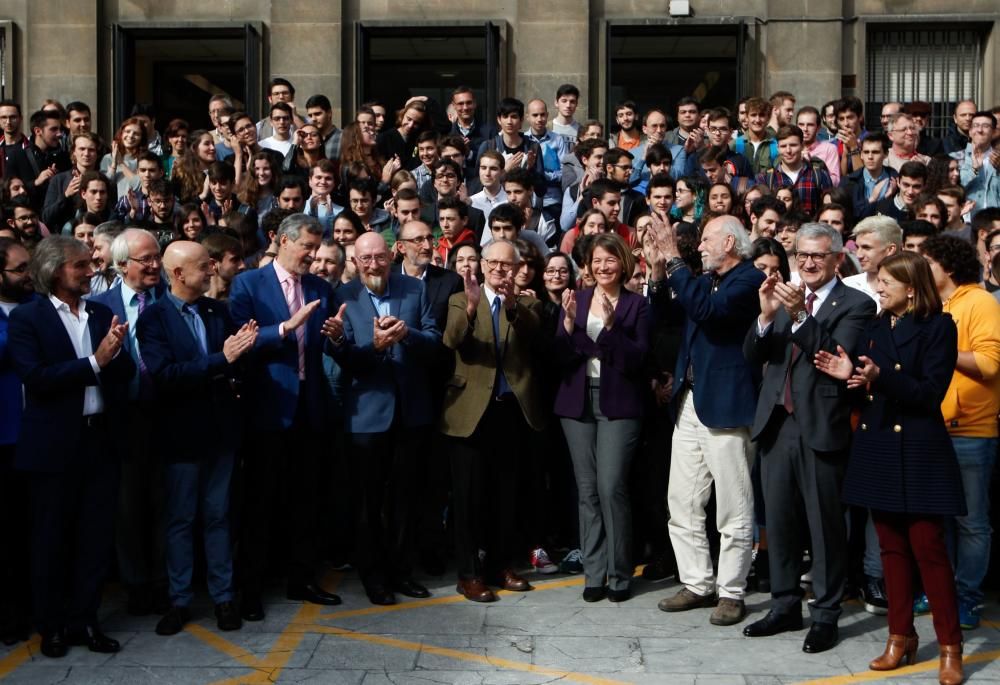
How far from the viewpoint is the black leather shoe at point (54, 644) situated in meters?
7.06

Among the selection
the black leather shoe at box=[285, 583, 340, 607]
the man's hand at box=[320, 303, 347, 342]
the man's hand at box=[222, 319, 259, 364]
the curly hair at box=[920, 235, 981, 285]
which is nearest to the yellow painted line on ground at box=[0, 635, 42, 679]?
the black leather shoe at box=[285, 583, 340, 607]

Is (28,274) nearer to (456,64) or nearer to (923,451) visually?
(923,451)

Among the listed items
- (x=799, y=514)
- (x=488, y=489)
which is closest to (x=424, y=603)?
(x=488, y=489)

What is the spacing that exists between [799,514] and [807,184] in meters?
5.10

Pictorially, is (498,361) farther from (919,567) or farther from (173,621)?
(919,567)

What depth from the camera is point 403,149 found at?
13.3 metres

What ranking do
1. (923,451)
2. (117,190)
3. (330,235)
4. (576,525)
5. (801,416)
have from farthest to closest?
(117,190) → (330,235) → (576,525) → (801,416) → (923,451)

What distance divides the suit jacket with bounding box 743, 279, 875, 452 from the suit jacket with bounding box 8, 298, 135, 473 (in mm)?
3720

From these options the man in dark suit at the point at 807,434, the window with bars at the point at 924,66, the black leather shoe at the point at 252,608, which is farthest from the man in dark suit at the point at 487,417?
the window with bars at the point at 924,66

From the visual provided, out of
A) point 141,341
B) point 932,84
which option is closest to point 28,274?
point 141,341

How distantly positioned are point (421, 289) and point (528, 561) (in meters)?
2.13

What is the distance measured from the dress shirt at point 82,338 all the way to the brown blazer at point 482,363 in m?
2.17

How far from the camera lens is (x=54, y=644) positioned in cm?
708

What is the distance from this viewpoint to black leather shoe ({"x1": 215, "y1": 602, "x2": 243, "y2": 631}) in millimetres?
7508
